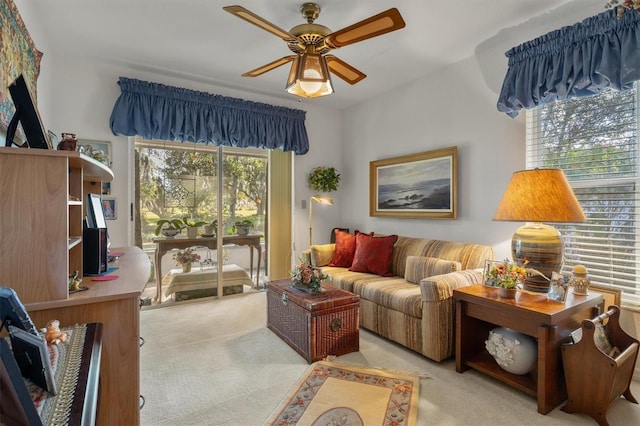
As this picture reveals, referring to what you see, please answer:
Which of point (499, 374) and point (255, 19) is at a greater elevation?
point (255, 19)

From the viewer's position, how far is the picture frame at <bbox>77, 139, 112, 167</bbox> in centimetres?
340

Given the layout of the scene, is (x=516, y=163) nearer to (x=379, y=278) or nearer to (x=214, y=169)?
(x=379, y=278)

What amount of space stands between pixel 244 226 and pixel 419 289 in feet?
8.10

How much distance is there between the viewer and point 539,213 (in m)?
2.10

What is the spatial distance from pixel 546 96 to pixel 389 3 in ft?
4.50

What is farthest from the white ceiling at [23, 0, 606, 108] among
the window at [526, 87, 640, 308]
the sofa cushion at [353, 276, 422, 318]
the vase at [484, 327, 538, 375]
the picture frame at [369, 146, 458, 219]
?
the vase at [484, 327, 538, 375]

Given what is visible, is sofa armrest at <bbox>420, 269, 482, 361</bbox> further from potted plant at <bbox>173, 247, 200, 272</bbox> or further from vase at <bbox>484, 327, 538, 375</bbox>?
potted plant at <bbox>173, 247, 200, 272</bbox>

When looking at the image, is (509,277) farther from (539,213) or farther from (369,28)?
(369,28)

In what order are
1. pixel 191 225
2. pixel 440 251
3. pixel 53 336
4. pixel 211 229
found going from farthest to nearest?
1. pixel 211 229
2. pixel 191 225
3. pixel 440 251
4. pixel 53 336

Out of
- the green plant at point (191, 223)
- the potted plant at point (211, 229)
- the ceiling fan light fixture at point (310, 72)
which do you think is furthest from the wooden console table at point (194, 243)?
the ceiling fan light fixture at point (310, 72)

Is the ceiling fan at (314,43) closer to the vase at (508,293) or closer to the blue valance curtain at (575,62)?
the blue valance curtain at (575,62)

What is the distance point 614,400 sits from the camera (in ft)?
6.12

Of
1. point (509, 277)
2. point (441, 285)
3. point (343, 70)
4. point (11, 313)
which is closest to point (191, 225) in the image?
point (343, 70)

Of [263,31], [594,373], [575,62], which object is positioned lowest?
[594,373]
